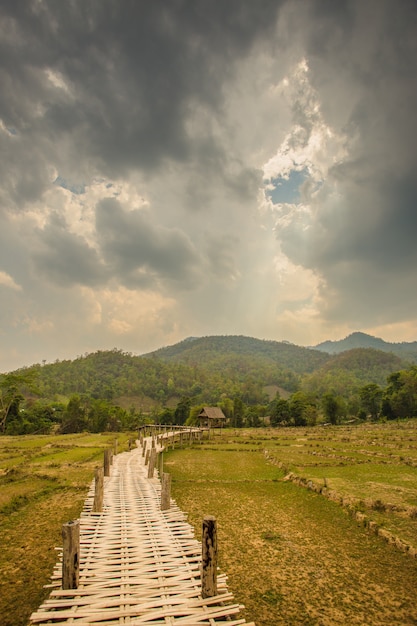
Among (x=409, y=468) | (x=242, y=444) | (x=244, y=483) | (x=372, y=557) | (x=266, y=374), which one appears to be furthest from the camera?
(x=266, y=374)

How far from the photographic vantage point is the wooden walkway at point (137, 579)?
5.98 meters

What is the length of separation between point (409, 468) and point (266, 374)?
16964 cm

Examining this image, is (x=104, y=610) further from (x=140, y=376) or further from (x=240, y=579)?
(x=140, y=376)

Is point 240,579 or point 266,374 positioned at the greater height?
point 266,374

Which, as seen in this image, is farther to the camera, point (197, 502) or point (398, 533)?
point (197, 502)

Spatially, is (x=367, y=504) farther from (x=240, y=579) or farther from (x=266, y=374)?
(x=266, y=374)

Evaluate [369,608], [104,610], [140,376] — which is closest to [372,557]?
[369,608]

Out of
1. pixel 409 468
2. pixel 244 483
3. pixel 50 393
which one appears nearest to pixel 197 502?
pixel 244 483

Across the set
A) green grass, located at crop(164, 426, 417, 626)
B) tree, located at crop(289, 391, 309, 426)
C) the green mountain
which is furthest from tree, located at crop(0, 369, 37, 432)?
the green mountain

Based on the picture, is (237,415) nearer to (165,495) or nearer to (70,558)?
(165,495)

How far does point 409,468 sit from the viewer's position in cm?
2052

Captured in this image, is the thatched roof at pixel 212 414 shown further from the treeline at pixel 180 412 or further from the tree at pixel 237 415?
the tree at pixel 237 415

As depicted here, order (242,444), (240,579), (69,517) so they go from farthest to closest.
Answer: (242,444) < (69,517) < (240,579)

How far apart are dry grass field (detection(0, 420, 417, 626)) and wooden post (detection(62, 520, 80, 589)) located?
126 cm
